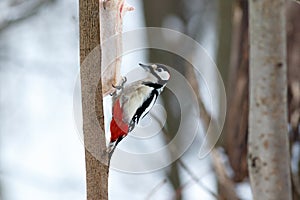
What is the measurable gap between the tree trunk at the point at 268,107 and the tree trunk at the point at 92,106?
421 mm

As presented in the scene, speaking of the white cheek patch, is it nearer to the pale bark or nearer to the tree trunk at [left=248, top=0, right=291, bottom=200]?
the pale bark

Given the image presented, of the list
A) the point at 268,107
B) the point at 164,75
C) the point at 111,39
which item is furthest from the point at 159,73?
the point at 268,107

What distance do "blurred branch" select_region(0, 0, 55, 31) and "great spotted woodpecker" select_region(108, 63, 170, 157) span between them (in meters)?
2.18

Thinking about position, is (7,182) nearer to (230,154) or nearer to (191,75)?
(230,154)

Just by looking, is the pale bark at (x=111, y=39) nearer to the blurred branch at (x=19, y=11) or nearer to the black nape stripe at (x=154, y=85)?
the black nape stripe at (x=154, y=85)

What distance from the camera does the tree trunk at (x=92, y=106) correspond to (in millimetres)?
907

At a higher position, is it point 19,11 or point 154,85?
point 19,11

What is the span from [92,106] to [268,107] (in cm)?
46

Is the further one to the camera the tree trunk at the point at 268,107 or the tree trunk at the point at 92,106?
the tree trunk at the point at 268,107

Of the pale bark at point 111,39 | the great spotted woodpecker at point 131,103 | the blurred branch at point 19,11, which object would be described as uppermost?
the blurred branch at point 19,11

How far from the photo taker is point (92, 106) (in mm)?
907

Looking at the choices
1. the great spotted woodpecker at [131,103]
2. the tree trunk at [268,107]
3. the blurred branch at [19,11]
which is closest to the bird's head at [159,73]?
the great spotted woodpecker at [131,103]

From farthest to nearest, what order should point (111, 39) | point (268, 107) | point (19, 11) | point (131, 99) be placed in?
point (19, 11) → point (268, 107) → point (111, 39) → point (131, 99)

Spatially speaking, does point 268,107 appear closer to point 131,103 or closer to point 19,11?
point 131,103
